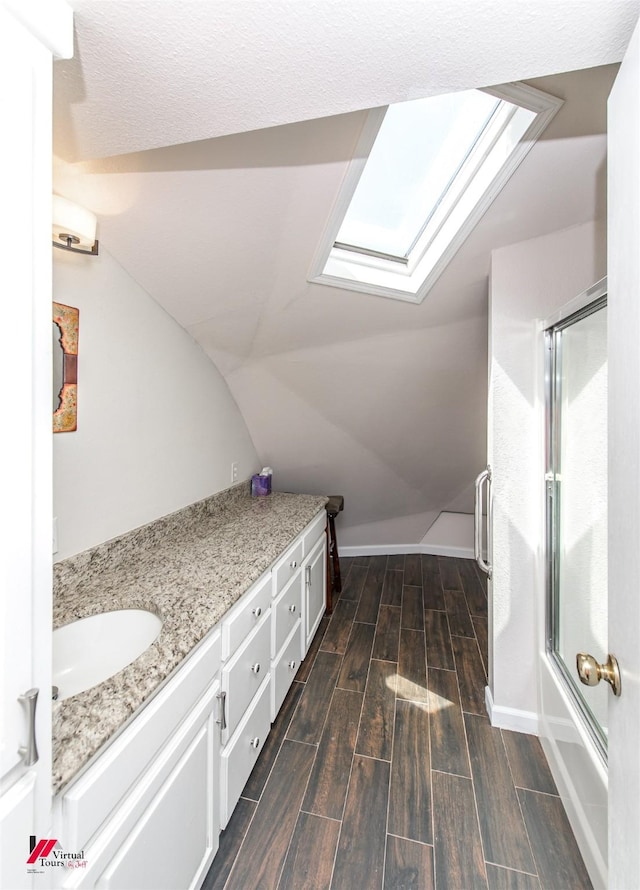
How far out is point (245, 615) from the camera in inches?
56.8

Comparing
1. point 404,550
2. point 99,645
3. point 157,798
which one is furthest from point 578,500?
point 404,550

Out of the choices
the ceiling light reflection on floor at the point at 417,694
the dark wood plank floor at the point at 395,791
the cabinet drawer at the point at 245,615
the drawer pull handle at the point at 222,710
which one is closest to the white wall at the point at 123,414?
the cabinet drawer at the point at 245,615

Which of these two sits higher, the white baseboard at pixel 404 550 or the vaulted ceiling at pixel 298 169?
the vaulted ceiling at pixel 298 169

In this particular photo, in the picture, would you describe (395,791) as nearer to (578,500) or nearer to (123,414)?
(578,500)

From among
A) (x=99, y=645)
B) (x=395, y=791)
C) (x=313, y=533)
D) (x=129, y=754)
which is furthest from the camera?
(x=313, y=533)

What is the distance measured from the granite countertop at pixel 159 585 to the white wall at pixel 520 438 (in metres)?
1.01

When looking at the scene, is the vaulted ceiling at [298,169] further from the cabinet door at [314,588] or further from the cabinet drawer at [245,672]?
the cabinet drawer at [245,672]

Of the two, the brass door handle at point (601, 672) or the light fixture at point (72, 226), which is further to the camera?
the light fixture at point (72, 226)

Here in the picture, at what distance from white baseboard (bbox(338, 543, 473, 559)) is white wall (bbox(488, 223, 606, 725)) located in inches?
87.4

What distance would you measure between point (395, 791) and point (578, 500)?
130 cm

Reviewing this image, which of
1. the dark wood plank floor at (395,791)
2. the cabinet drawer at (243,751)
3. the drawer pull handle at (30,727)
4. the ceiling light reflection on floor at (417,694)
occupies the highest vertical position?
the drawer pull handle at (30,727)

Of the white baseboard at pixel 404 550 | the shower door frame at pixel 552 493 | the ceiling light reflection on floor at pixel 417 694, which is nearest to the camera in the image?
the shower door frame at pixel 552 493

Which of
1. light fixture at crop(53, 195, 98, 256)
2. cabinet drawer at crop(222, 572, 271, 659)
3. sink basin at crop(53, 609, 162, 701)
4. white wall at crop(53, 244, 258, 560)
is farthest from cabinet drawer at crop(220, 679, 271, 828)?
light fixture at crop(53, 195, 98, 256)

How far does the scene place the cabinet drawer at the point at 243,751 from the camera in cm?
130
